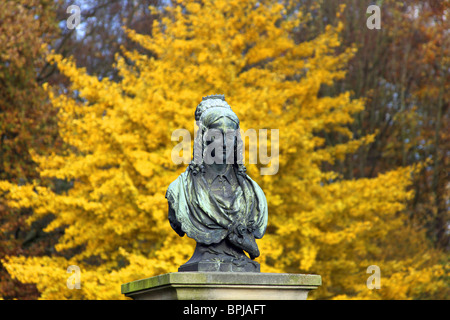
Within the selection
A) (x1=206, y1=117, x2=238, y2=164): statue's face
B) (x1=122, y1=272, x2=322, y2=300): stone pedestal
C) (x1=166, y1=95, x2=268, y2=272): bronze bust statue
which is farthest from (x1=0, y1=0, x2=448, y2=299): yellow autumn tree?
(x1=122, y1=272, x2=322, y2=300): stone pedestal

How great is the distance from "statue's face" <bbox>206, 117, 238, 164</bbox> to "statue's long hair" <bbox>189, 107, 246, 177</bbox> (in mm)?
45

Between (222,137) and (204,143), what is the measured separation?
0.21 meters

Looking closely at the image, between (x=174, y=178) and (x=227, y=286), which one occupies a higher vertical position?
(x=174, y=178)

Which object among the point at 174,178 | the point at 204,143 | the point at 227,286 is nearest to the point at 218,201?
the point at 204,143

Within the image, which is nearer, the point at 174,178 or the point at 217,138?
the point at 217,138

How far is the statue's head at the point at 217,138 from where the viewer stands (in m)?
7.52

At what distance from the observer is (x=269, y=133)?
14.8 metres

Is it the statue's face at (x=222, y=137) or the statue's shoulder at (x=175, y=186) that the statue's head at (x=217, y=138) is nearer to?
the statue's face at (x=222, y=137)

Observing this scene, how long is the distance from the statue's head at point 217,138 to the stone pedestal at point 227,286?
1.27m

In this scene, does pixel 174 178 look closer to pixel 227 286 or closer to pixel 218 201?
pixel 218 201

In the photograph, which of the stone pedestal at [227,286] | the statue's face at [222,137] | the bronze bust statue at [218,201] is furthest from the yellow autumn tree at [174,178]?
the stone pedestal at [227,286]

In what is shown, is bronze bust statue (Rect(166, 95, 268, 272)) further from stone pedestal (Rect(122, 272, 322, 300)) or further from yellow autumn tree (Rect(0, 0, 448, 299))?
yellow autumn tree (Rect(0, 0, 448, 299))

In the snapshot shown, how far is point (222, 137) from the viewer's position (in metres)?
7.53

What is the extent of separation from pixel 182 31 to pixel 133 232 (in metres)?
4.68
